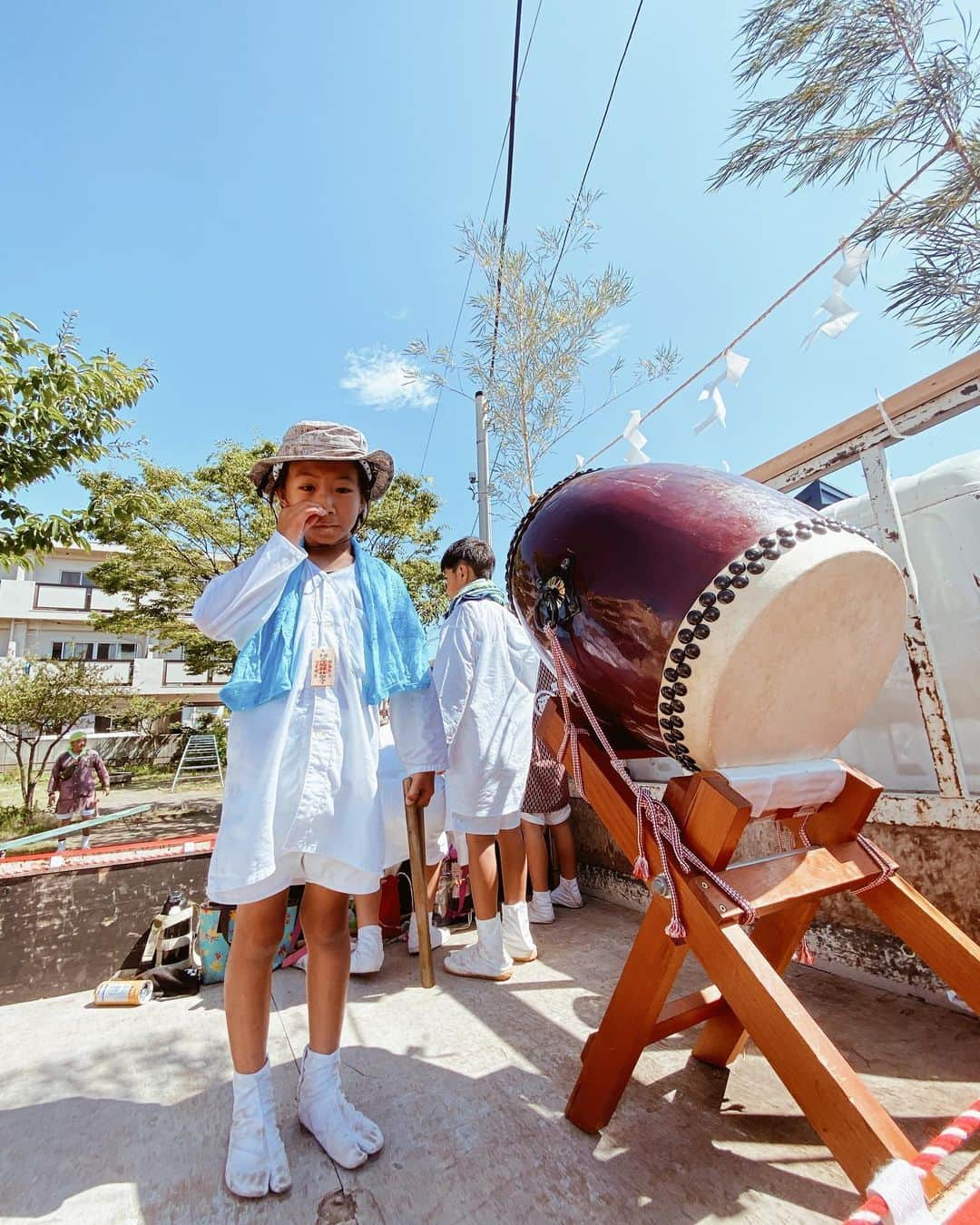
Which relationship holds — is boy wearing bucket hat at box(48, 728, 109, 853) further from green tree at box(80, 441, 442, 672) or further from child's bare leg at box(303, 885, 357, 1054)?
child's bare leg at box(303, 885, 357, 1054)

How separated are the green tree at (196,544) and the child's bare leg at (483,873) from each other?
810 centimetres

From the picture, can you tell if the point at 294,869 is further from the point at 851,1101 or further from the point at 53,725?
the point at 53,725

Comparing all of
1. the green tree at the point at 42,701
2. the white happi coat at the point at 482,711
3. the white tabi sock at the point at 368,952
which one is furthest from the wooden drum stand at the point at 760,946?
the green tree at the point at 42,701

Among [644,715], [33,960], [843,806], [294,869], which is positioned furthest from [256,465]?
[33,960]

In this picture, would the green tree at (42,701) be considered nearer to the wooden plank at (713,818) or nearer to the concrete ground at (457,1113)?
the concrete ground at (457,1113)

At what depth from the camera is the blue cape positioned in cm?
134

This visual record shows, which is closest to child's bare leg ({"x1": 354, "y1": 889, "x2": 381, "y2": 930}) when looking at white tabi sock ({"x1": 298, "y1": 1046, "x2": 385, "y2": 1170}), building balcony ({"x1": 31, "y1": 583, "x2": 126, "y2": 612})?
white tabi sock ({"x1": 298, "y1": 1046, "x2": 385, "y2": 1170})

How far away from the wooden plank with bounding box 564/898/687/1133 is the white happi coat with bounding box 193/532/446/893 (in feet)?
2.03

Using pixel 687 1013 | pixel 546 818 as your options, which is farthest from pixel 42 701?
pixel 687 1013

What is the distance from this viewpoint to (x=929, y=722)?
1907 mm

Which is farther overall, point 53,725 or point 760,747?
point 53,725

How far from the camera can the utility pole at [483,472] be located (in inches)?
290

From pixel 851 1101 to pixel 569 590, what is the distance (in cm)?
99

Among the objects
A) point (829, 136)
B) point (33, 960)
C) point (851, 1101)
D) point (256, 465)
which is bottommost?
point (33, 960)
